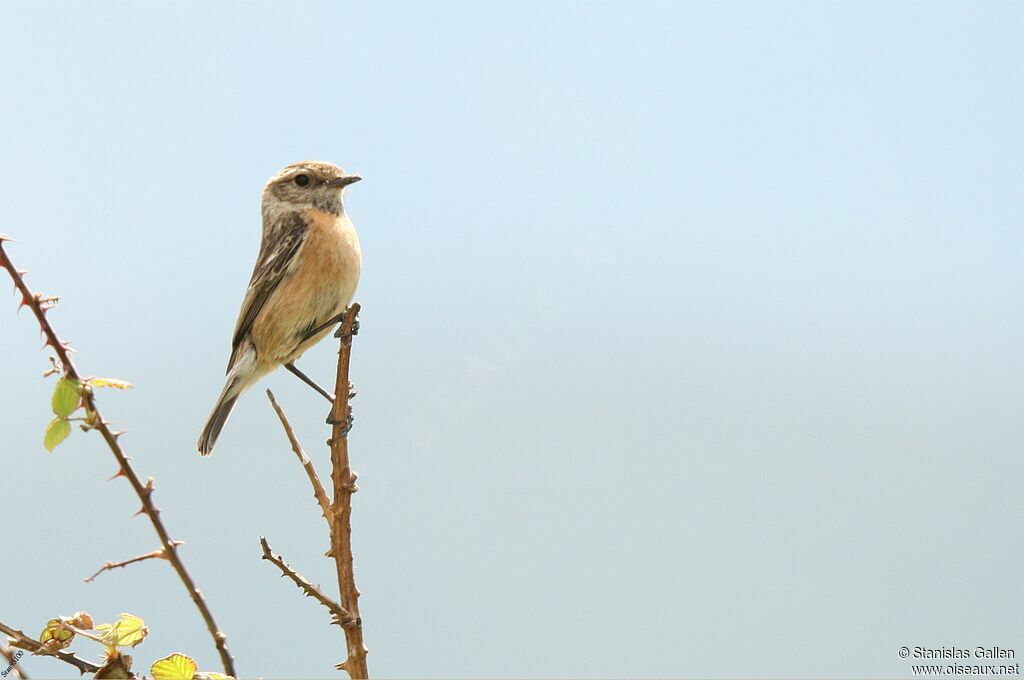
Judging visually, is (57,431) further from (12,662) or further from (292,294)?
(292,294)

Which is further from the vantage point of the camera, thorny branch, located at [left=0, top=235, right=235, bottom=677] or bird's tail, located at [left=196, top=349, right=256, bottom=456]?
bird's tail, located at [left=196, top=349, right=256, bottom=456]

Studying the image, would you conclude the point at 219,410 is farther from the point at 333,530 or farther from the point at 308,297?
the point at 333,530

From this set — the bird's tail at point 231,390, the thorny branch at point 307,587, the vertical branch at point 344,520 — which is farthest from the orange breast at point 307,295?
the thorny branch at point 307,587

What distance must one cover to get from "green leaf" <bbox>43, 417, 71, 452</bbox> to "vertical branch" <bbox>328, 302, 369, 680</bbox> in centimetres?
65

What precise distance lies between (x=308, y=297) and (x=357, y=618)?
3.84 m

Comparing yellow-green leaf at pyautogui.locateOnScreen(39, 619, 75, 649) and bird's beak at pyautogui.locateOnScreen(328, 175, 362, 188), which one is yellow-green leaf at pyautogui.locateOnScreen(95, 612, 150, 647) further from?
bird's beak at pyautogui.locateOnScreen(328, 175, 362, 188)

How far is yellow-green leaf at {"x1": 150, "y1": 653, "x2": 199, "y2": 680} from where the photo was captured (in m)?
1.70

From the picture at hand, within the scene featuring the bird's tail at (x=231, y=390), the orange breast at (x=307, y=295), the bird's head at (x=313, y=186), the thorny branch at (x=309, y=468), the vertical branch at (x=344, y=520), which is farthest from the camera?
the bird's head at (x=313, y=186)

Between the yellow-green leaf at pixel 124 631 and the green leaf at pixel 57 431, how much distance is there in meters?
0.32

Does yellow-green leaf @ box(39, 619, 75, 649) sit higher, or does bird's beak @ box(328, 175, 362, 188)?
bird's beak @ box(328, 175, 362, 188)

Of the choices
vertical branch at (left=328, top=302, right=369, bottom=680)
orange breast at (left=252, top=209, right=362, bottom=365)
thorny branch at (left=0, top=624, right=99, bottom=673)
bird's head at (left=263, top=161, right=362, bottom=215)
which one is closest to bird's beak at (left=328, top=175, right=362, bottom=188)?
bird's head at (left=263, top=161, right=362, bottom=215)

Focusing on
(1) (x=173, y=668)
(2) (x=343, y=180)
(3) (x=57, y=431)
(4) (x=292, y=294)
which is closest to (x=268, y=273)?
(4) (x=292, y=294)

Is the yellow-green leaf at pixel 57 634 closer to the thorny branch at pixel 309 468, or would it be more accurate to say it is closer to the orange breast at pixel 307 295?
the thorny branch at pixel 309 468

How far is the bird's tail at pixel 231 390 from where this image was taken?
19.5 feet
